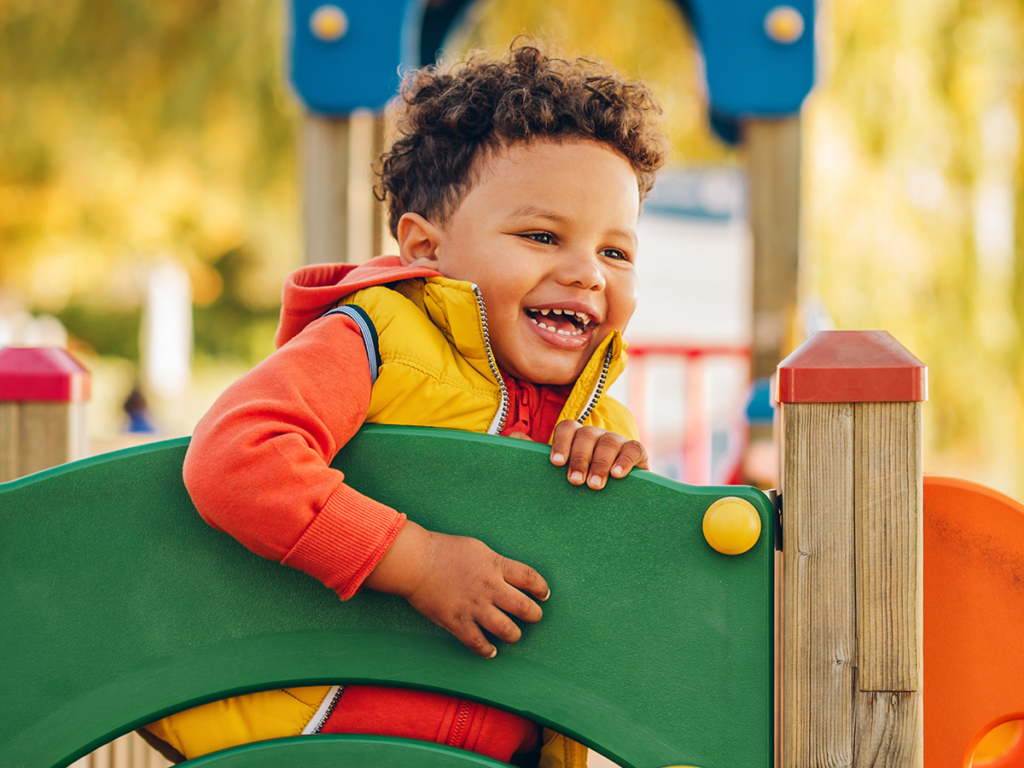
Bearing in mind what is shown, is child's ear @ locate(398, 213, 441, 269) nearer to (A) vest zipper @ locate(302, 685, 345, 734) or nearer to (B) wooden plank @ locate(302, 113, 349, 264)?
(A) vest zipper @ locate(302, 685, 345, 734)

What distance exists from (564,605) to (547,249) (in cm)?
44

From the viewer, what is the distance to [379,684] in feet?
3.08

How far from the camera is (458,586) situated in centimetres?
91

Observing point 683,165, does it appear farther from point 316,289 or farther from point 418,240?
point 316,289

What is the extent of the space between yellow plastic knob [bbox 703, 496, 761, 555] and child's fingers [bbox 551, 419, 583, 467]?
0.15 m

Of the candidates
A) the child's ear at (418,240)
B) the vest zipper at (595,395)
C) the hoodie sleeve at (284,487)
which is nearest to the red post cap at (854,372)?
the vest zipper at (595,395)

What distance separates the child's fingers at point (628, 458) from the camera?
0.93 metres

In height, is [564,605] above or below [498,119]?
below

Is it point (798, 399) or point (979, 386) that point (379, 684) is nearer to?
point (798, 399)

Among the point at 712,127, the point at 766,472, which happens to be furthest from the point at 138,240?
the point at 766,472

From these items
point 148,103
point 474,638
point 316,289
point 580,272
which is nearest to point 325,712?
point 474,638

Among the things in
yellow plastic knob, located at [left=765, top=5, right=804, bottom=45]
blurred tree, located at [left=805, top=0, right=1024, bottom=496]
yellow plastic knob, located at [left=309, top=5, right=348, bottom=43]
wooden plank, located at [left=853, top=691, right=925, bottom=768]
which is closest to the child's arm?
wooden plank, located at [left=853, top=691, right=925, bottom=768]

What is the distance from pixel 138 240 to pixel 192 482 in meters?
8.81

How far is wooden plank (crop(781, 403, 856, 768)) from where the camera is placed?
2.98 feet
